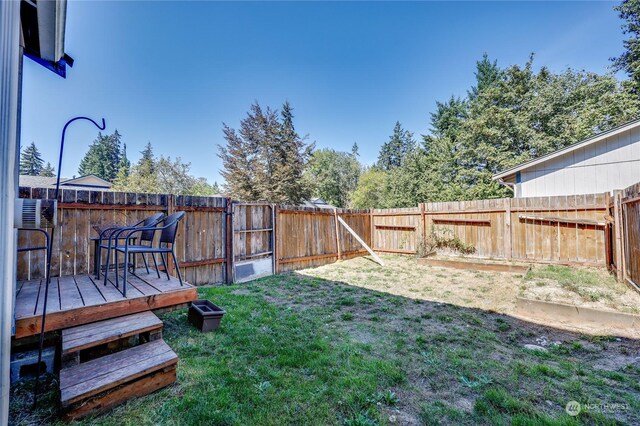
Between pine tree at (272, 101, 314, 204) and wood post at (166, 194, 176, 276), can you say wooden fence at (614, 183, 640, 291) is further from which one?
→ pine tree at (272, 101, 314, 204)

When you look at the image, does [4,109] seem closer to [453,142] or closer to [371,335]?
[371,335]

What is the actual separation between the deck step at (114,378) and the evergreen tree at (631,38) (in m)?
19.9

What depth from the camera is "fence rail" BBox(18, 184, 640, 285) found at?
3.46m

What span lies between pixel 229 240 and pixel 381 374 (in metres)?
3.82

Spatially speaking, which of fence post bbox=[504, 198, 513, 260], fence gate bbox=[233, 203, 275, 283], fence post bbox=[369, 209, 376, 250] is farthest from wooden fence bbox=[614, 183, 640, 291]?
fence gate bbox=[233, 203, 275, 283]

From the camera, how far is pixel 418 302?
13.3 feet

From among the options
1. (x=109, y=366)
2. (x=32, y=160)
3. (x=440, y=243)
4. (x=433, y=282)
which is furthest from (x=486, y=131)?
(x=32, y=160)

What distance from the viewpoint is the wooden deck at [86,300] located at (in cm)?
178

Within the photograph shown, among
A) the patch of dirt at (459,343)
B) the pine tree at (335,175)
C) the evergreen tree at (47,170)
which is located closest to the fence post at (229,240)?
the patch of dirt at (459,343)

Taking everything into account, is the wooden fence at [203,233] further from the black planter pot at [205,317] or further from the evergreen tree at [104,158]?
the evergreen tree at [104,158]

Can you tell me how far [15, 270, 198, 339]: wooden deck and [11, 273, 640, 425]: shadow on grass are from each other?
430mm

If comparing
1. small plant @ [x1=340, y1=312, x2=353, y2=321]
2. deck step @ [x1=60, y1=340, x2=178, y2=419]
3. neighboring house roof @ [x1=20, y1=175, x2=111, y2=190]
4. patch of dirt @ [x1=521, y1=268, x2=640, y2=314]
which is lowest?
small plant @ [x1=340, y1=312, x2=353, y2=321]

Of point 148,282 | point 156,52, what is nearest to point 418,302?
point 148,282

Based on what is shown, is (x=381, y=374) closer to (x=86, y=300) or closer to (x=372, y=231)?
(x=86, y=300)
